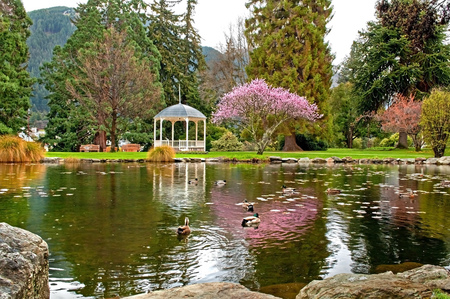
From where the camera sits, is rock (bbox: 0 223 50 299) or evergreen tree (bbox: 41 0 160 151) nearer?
rock (bbox: 0 223 50 299)

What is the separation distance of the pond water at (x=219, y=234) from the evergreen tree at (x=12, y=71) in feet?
84.2

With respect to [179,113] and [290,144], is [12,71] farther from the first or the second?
[290,144]

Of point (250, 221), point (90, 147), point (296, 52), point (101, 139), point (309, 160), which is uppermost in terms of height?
point (296, 52)

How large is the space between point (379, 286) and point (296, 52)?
1496 inches

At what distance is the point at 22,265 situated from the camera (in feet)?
11.2

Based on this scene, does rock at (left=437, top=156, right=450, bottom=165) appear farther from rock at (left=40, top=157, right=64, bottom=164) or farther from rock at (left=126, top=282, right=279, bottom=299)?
rock at (left=126, top=282, right=279, bottom=299)

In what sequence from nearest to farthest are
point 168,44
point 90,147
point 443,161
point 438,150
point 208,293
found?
1. point 208,293
2. point 443,161
3. point 438,150
4. point 90,147
5. point 168,44

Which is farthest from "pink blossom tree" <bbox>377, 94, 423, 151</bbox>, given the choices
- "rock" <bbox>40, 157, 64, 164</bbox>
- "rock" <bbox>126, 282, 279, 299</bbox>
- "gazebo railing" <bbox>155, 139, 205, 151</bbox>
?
"rock" <bbox>126, 282, 279, 299</bbox>

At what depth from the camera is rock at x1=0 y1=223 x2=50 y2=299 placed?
3.23 m

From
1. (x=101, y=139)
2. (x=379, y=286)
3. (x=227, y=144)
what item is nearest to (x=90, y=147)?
(x=101, y=139)

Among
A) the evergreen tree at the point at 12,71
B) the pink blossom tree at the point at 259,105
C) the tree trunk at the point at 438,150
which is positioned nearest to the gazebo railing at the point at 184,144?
the pink blossom tree at the point at 259,105

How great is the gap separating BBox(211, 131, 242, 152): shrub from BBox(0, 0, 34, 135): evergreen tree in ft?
56.0

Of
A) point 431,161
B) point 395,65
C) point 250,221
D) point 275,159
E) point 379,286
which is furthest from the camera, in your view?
point 395,65

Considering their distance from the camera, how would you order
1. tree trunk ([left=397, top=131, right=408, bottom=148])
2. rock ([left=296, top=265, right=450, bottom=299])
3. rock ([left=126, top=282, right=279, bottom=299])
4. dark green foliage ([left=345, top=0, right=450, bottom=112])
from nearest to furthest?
rock ([left=126, top=282, right=279, bottom=299]), rock ([left=296, top=265, right=450, bottom=299]), dark green foliage ([left=345, top=0, right=450, bottom=112]), tree trunk ([left=397, top=131, right=408, bottom=148])
